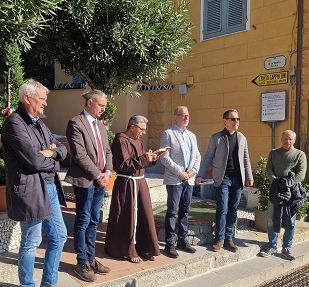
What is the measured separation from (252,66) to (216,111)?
4.18ft

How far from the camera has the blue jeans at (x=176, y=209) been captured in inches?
187

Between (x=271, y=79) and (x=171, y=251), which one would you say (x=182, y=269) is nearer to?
(x=171, y=251)

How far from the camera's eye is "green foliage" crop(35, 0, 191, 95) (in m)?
5.93

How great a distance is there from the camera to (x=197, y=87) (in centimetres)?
924

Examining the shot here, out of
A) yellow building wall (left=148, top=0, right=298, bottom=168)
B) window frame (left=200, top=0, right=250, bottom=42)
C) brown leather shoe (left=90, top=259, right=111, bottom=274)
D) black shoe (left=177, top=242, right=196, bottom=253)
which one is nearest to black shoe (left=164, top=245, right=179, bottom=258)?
black shoe (left=177, top=242, right=196, bottom=253)

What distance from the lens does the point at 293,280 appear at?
4805mm

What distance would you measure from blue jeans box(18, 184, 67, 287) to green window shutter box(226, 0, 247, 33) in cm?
630

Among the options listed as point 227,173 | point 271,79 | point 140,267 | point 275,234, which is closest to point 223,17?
point 271,79

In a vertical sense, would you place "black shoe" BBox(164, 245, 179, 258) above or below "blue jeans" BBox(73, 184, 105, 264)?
below

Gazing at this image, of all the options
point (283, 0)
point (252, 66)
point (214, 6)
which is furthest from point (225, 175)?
point (214, 6)

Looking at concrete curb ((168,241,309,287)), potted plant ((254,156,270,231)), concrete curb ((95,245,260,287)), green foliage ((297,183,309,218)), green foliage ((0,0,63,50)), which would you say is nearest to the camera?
green foliage ((0,0,63,50))

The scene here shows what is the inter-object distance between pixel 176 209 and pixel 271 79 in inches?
167

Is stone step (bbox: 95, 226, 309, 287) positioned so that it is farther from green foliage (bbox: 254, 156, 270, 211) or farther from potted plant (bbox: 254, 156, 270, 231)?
green foliage (bbox: 254, 156, 270, 211)

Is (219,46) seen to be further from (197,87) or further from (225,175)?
(225,175)
